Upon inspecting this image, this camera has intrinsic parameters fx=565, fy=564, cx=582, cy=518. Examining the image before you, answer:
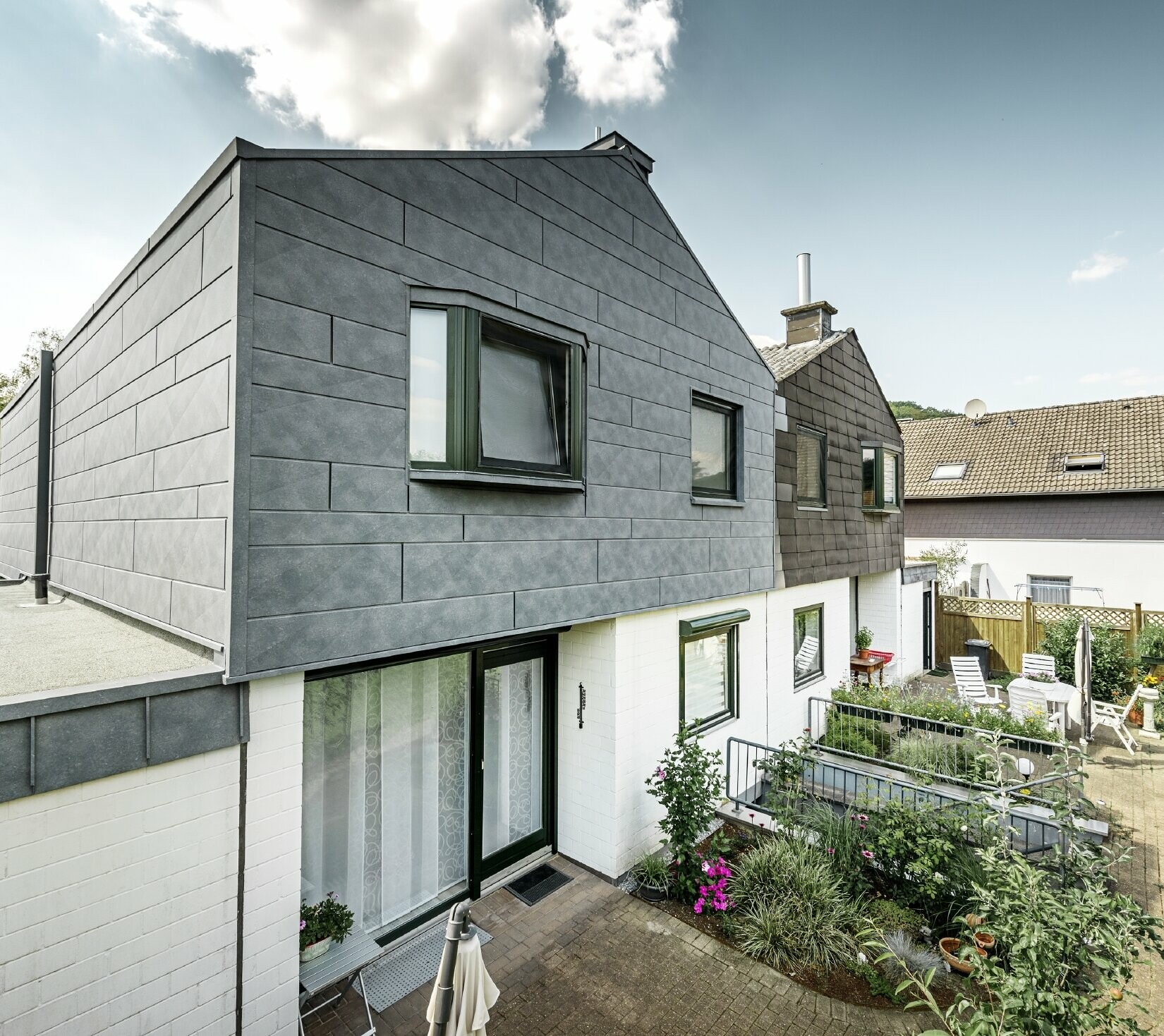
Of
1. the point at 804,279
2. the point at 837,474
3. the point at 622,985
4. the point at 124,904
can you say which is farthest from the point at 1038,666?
the point at 124,904

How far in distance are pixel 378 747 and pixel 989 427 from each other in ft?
78.1

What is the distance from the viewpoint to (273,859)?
3186mm

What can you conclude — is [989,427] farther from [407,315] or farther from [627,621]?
[407,315]

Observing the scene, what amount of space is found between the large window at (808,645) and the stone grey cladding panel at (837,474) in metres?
0.63

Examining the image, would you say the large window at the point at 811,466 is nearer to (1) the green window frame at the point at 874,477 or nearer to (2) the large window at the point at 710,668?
(1) the green window frame at the point at 874,477

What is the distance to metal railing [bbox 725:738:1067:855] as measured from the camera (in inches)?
215

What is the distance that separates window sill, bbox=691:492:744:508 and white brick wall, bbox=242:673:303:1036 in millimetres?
4468

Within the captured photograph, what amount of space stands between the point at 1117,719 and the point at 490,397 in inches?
464

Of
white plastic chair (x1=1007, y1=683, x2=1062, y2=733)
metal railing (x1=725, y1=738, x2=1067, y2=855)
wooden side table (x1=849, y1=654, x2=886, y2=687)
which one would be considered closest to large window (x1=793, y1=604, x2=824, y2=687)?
metal railing (x1=725, y1=738, x2=1067, y2=855)

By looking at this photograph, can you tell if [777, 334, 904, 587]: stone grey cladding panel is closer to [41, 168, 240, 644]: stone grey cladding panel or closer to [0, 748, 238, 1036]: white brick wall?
[41, 168, 240, 644]: stone grey cladding panel

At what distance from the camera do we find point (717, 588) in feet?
22.2

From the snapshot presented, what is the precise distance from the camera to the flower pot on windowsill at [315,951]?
146 inches

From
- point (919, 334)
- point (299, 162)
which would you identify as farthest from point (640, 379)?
point (919, 334)

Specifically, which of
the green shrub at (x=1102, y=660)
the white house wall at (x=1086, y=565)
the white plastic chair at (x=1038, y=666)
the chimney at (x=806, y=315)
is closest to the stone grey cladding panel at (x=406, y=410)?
the chimney at (x=806, y=315)
